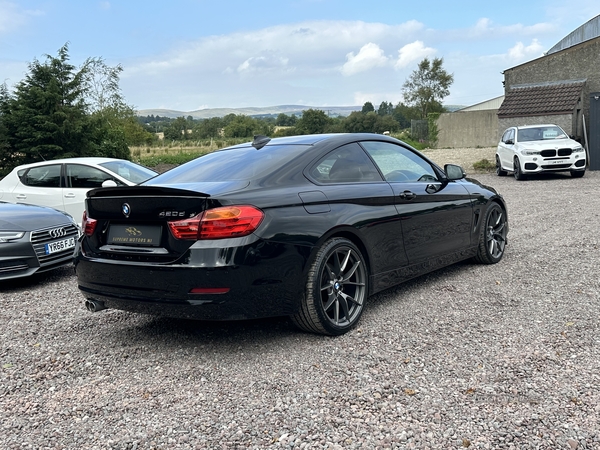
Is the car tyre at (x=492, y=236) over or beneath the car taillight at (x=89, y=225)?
beneath

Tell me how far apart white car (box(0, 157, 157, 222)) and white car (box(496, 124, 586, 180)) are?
12015 mm

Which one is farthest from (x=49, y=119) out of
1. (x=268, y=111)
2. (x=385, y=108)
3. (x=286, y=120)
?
(x=268, y=111)

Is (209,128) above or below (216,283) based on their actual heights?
above

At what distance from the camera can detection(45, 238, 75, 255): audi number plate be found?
6.46 meters

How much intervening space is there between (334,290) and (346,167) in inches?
41.4

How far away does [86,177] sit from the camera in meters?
9.24

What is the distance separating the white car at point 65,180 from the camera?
917cm

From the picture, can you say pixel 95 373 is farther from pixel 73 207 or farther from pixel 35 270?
pixel 73 207

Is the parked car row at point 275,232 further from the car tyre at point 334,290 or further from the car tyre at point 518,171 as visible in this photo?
the car tyre at point 518,171

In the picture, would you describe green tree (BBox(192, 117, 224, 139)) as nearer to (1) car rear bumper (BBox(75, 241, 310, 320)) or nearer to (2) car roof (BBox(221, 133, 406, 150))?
(2) car roof (BBox(221, 133, 406, 150))

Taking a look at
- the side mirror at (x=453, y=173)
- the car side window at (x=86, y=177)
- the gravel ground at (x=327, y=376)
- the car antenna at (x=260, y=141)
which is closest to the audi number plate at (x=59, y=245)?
the gravel ground at (x=327, y=376)

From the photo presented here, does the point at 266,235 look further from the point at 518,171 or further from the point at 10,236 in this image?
the point at 518,171

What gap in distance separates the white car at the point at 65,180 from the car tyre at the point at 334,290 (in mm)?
5540

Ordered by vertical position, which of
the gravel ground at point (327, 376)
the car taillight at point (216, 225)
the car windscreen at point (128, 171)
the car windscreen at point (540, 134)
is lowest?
the gravel ground at point (327, 376)
